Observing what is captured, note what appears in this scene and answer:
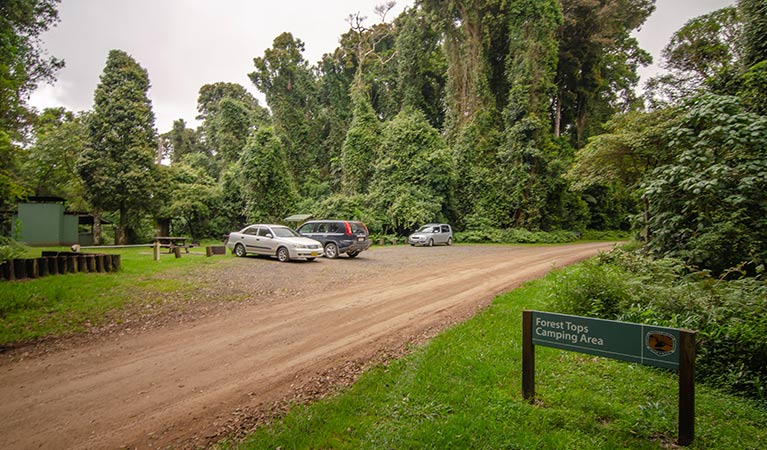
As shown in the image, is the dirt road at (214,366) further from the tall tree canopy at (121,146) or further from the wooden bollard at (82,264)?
the tall tree canopy at (121,146)

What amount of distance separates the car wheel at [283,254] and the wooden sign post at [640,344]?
13552mm

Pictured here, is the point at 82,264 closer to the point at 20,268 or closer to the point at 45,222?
the point at 20,268

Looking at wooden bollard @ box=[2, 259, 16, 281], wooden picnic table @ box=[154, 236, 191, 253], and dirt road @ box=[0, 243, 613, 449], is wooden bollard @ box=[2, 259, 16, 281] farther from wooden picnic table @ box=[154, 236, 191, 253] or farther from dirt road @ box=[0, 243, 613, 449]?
wooden picnic table @ box=[154, 236, 191, 253]

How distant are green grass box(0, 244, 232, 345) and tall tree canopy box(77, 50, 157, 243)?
809 inches

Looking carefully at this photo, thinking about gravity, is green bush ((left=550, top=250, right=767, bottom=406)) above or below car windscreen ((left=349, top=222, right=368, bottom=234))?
below

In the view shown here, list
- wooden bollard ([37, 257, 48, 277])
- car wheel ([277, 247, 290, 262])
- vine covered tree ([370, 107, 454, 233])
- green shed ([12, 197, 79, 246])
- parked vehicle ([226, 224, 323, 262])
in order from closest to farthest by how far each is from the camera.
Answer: wooden bollard ([37, 257, 48, 277]) < parked vehicle ([226, 224, 323, 262]) < car wheel ([277, 247, 290, 262]) < green shed ([12, 197, 79, 246]) < vine covered tree ([370, 107, 454, 233])

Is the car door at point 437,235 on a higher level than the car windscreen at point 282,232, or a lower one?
lower

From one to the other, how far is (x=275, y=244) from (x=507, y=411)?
14.0 m

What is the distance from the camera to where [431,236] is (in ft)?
86.0

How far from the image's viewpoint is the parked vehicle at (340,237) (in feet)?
58.1

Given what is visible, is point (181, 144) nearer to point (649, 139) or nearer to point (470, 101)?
Result: point (470, 101)

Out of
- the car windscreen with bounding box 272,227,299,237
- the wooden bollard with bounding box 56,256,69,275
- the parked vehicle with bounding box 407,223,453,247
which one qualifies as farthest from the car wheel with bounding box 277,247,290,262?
the parked vehicle with bounding box 407,223,453,247

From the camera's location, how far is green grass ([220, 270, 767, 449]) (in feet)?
10.4

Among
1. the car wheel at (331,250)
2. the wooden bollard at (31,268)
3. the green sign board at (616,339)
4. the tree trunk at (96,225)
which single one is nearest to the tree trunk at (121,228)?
the tree trunk at (96,225)
